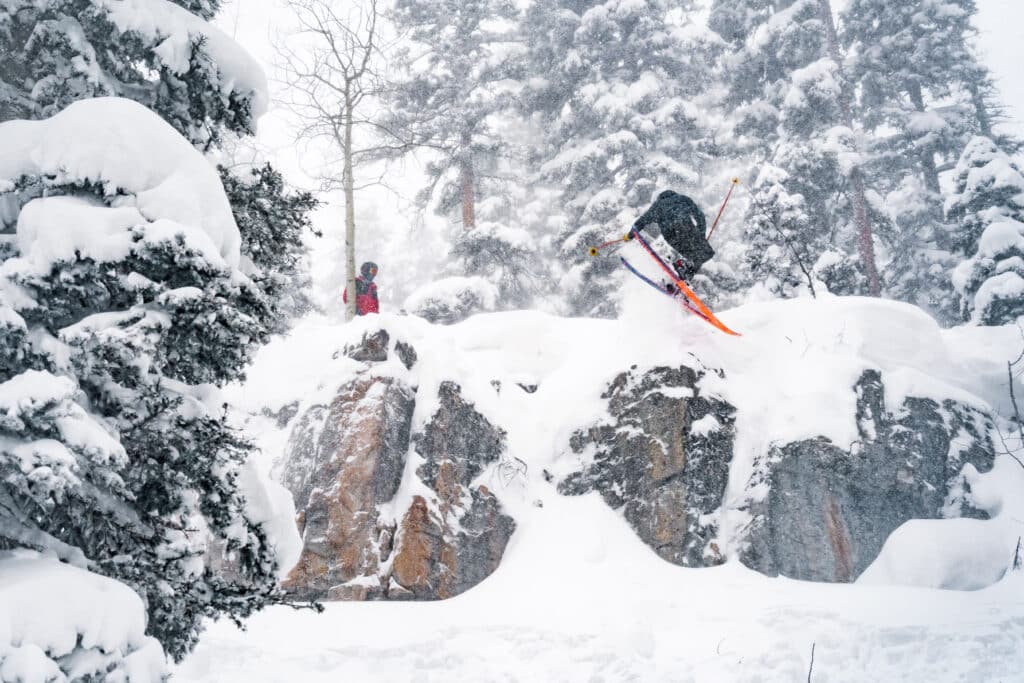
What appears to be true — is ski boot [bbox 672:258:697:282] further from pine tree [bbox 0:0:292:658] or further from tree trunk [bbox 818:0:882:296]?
tree trunk [bbox 818:0:882:296]

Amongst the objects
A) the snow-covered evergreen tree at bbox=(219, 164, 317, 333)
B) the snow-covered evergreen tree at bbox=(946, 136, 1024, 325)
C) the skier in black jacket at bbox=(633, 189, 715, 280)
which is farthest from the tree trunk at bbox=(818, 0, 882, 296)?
the snow-covered evergreen tree at bbox=(219, 164, 317, 333)

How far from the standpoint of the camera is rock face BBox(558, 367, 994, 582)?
26.2 feet

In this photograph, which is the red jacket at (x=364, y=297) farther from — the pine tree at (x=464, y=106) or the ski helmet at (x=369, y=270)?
the pine tree at (x=464, y=106)

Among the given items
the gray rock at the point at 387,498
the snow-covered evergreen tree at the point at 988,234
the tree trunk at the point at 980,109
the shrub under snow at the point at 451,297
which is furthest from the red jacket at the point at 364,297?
the tree trunk at the point at 980,109

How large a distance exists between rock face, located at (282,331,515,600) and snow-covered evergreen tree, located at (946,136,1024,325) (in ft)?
42.1

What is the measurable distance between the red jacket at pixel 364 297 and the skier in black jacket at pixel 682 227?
5.91m

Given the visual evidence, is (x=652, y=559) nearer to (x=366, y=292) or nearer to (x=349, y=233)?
(x=366, y=292)

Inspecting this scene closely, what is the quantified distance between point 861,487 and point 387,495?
6533 millimetres

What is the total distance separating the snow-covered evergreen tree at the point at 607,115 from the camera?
57.3 ft

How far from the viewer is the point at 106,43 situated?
13.4ft

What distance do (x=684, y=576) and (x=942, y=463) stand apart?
439 centimetres

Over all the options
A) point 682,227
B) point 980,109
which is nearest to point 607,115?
point 682,227

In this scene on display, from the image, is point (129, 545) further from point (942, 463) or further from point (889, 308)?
point (889, 308)

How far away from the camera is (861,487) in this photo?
8.20 meters
